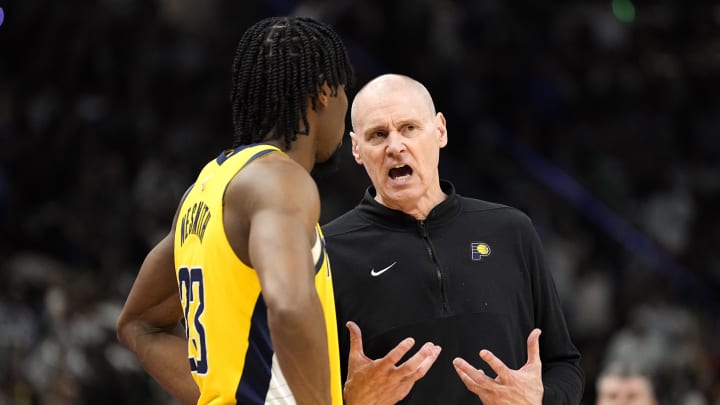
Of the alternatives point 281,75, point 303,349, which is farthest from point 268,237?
point 281,75

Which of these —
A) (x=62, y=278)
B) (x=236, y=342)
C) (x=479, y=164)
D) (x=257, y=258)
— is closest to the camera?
(x=257, y=258)

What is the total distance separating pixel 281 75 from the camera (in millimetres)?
3168

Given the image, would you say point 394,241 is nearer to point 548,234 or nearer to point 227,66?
point 548,234

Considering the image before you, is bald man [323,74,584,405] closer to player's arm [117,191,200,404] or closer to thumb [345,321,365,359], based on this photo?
thumb [345,321,365,359]

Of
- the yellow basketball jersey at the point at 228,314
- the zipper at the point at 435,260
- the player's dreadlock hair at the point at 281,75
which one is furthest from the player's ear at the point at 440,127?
the yellow basketball jersey at the point at 228,314

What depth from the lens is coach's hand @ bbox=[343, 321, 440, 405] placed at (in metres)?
3.60

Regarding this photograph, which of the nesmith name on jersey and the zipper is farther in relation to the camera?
the zipper

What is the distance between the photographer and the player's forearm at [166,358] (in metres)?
3.55

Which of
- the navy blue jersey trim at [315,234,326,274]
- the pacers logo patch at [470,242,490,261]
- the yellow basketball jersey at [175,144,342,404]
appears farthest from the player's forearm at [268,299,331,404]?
the pacers logo patch at [470,242,490,261]

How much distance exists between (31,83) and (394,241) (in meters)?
8.45

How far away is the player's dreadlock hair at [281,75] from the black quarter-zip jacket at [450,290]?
879mm

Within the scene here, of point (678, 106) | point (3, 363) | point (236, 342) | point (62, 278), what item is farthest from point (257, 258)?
point (678, 106)

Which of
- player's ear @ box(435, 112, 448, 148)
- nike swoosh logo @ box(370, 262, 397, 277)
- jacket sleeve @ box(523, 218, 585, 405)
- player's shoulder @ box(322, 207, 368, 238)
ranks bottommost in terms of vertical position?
jacket sleeve @ box(523, 218, 585, 405)

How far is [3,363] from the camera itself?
9141 millimetres
